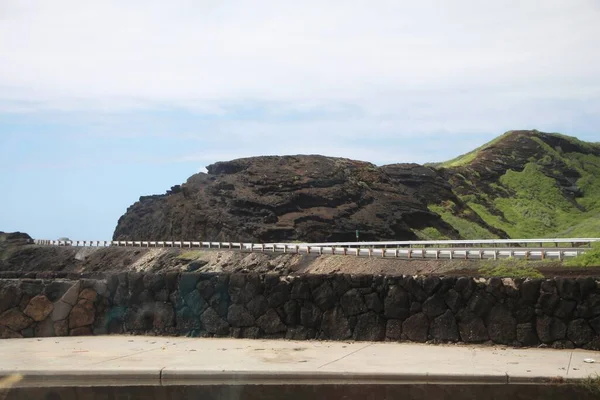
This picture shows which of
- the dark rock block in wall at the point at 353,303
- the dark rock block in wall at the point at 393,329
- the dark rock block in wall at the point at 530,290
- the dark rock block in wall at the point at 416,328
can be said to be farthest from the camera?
the dark rock block in wall at the point at 353,303

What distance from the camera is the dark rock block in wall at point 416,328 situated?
13.1m

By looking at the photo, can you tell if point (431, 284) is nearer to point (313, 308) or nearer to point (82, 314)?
point (313, 308)

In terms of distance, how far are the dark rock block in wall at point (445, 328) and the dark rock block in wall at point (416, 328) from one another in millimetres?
120

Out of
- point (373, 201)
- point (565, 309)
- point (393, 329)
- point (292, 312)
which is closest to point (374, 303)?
point (393, 329)

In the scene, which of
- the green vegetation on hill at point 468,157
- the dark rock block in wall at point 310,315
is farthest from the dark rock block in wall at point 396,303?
the green vegetation on hill at point 468,157

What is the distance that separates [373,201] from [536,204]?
96.4 ft

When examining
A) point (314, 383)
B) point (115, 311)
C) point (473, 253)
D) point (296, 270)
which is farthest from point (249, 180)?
point (314, 383)

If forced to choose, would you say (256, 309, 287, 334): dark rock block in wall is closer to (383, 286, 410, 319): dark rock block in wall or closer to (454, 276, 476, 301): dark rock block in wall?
(383, 286, 410, 319): dark rock block in wall

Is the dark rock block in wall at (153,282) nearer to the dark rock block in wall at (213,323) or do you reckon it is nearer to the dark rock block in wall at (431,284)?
the dark rock block in wall at (213,323)

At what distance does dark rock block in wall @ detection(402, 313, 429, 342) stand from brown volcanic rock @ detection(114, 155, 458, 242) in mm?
52707

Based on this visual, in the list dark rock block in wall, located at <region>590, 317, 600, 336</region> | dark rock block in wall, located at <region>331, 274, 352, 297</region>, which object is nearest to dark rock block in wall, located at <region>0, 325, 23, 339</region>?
dark rock block in wall, located at <region>331, 274, 352, 297</region>

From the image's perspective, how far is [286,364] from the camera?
1154 cm

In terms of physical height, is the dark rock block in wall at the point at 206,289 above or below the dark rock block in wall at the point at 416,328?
above

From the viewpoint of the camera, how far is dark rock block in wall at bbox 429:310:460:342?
12.9m
